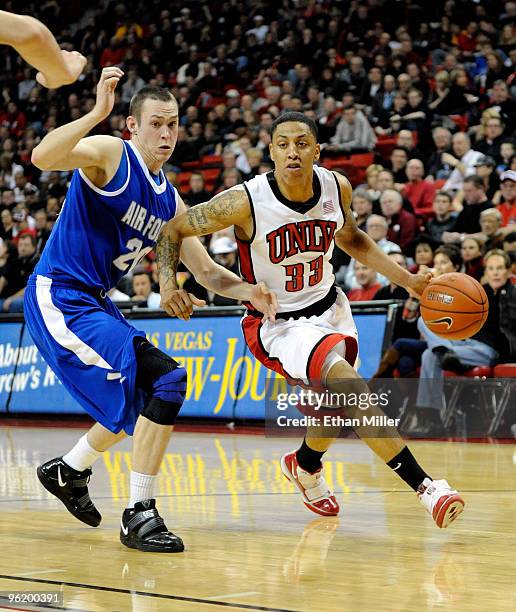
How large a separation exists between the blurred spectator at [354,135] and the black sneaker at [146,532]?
11635mm

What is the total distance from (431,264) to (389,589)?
7234 mm

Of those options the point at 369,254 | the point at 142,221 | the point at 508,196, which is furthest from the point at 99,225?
the point at 508,196

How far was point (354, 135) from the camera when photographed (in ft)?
52.3

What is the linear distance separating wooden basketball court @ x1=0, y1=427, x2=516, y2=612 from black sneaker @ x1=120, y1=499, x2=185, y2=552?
7cm

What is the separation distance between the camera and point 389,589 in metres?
3.88

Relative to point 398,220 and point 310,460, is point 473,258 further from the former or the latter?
point 310,460

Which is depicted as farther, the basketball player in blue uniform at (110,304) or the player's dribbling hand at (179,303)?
the player's dribbling hand at (179,303)

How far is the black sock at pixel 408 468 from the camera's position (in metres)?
5.12

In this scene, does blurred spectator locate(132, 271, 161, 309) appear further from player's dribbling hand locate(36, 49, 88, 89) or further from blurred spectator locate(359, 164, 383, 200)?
player's dribbling hand locate(36, 49, 88, 89)

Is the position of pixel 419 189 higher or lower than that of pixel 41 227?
higher

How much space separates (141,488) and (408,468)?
51.4 inches

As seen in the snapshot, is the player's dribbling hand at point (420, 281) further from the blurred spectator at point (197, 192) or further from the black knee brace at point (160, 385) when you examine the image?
the blurred spectator at point (197, 192)

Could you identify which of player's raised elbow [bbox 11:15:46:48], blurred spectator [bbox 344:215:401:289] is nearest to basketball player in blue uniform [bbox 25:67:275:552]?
player's raised elbow [bbox 11:15:46:48]

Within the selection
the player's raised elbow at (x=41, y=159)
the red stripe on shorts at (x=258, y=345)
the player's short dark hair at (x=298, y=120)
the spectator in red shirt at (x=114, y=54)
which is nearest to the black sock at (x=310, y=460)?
the red stripe on shorts at (x=258, y=345)
